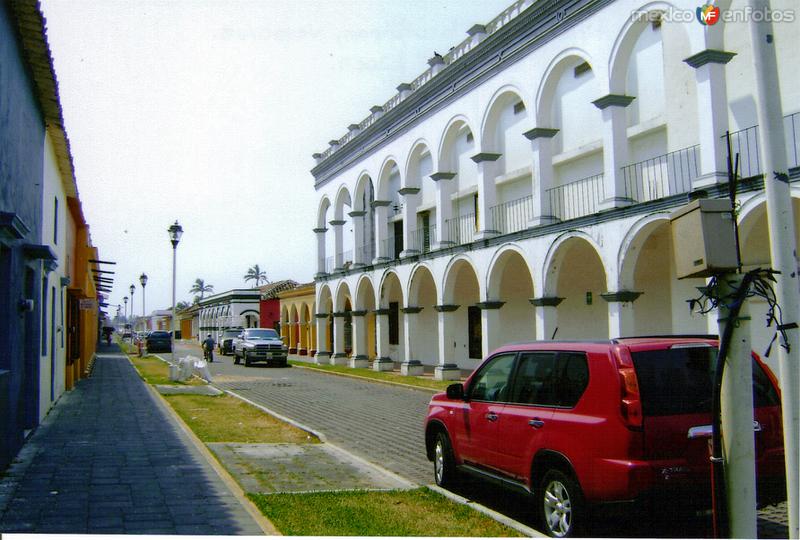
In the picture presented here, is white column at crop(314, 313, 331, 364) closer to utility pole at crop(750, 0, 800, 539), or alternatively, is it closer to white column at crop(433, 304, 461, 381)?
white column at crop(433, 304, 461, 381)

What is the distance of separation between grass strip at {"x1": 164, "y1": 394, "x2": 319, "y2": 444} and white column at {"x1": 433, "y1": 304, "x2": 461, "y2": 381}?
25.3 feet

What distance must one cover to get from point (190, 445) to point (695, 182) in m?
9.89

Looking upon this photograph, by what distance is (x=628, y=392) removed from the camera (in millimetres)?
5070

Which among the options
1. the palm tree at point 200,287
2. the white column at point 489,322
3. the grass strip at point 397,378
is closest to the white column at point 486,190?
the white column at point 489,322

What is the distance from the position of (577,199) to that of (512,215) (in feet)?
10.9

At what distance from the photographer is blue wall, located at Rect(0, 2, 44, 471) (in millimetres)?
7676

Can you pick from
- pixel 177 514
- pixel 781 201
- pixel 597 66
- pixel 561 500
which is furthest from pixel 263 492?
pixel 597 66

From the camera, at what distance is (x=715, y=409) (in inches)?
160

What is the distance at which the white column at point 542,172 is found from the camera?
58.0ft

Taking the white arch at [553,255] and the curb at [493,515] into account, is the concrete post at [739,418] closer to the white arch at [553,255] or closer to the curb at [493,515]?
the curb at [493,515]

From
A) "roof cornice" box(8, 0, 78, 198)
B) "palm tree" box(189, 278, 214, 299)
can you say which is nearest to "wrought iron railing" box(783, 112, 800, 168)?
"roof cornice" box(8, 0, 78, 198)

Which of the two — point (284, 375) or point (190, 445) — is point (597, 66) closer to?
point (190, 445)

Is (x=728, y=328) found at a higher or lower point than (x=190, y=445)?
higher

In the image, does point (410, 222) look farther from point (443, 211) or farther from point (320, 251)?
point (320, 251)
